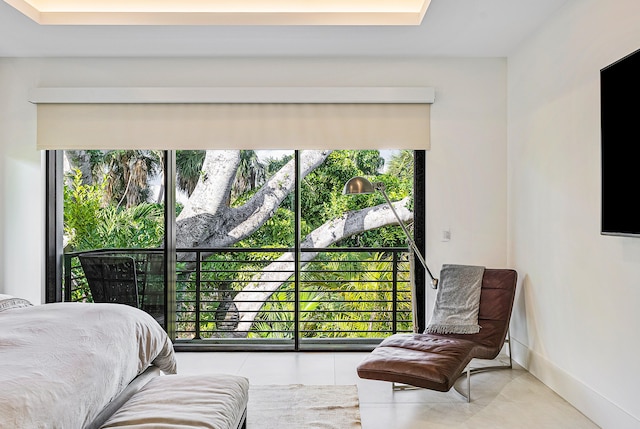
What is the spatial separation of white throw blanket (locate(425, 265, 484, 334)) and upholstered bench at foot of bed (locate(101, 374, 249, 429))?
6.08 feet

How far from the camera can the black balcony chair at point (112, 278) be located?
13.5ft

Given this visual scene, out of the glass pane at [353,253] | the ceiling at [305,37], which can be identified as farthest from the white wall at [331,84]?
the glass pane at [353,253]

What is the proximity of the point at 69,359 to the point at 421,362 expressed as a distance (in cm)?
189

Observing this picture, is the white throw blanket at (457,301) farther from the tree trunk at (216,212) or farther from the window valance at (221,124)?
the tree trunk at (216,212)

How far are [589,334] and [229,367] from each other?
8.21 feet

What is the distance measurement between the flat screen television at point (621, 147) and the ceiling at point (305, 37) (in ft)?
3.29

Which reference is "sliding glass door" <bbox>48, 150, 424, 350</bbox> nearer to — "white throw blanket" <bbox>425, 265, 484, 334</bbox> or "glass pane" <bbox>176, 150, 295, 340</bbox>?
"glass pane" <bbox>176, 150, 295, 340</bbox>

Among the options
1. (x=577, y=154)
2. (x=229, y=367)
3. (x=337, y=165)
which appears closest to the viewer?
(x=577, y=154)

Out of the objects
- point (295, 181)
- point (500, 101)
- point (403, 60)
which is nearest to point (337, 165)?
point (295, 181)

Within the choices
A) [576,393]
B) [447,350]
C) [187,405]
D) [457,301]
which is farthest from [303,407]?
[576,393]

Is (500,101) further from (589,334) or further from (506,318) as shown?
(589,334)

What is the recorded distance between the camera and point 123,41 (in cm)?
367

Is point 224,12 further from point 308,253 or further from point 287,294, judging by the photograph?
point 287,294

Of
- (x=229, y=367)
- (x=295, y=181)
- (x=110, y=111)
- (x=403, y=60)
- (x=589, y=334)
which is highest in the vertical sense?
(x=403, y=60)
